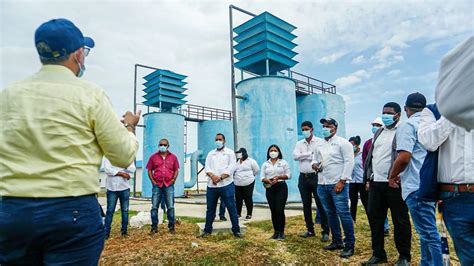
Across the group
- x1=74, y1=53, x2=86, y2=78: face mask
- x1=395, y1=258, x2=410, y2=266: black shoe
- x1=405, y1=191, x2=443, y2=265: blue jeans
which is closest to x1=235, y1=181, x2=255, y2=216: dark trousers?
x1=395, y1=258, x2=410, y2=266: black shoe

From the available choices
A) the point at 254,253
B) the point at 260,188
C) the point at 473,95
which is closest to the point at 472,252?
the point at 473,95

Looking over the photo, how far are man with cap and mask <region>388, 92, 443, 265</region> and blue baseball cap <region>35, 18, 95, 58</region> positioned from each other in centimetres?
324

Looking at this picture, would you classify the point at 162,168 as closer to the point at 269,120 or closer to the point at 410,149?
the point at 410,149

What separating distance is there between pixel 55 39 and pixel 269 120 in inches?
474

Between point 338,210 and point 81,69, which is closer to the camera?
point 81,69

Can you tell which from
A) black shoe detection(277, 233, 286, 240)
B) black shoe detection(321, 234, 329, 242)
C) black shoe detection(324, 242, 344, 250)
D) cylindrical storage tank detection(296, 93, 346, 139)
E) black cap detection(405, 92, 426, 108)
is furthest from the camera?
cylindrical storage tank detection(296, 93, 346, 139)

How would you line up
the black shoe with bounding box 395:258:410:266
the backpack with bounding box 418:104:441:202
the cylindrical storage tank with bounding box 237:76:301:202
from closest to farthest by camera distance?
the backpack with bounding box 418:104:441:202 < the black shoe with bounding box 395:258:410:266 < the cylindrical storage tank with bounding box 237:76:301:202

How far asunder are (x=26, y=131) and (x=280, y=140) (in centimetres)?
1221

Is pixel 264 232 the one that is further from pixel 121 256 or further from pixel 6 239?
pixel 6 239

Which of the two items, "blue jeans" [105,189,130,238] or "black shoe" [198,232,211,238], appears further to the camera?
"blue jeans" [105,189,130,238]

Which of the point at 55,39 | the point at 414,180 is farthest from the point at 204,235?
the point at 55,39

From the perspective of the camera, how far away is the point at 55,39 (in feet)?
5.02

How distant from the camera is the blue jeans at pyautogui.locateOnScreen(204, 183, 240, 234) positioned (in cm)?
576

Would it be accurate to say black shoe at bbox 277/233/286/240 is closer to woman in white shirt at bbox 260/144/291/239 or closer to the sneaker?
woman in white shirt at bbox 260/144/291/239
